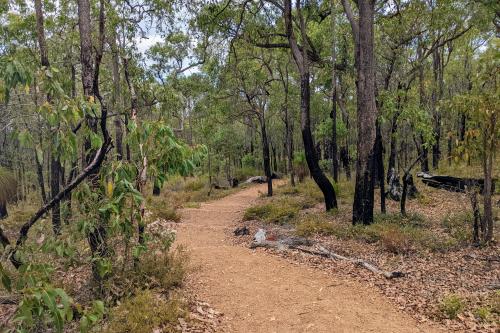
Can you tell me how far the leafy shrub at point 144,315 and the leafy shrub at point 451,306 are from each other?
139 inches

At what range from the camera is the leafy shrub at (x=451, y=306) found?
16.0ft

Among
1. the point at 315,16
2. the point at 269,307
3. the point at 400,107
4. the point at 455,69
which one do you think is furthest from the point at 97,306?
the point at 455,69

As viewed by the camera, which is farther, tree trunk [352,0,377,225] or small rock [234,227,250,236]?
small rock [234,227,250,236]

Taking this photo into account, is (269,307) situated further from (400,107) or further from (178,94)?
(400,107)

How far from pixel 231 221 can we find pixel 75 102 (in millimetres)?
9612

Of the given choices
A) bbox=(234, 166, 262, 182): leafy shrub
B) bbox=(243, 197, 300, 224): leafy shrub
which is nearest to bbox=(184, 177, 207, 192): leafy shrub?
bbox=(234, 166, 262, 182): leafy shrub

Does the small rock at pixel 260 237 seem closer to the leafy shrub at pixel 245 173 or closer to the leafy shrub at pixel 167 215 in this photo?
the leafy shrub at pixel 167 215

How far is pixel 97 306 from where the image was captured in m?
2.40

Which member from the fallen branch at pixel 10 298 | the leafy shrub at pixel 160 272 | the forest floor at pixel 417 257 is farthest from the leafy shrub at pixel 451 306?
the fallen branch at pixel 10 298

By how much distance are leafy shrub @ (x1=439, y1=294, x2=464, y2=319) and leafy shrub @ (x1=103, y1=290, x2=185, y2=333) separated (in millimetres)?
3530

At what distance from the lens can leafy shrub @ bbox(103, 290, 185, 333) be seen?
4.16 m

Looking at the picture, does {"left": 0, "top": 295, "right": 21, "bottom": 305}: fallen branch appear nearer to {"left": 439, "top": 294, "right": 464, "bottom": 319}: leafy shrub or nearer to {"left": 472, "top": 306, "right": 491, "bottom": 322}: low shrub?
{"left": 439, "top": 294, "right": 464, "bottom": 319}: leafy shrub

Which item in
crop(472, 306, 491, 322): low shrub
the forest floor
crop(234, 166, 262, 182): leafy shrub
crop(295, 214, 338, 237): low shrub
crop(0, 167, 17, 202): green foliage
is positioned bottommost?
crop(472, 306, 491, 322): low shrub

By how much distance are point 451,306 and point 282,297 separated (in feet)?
7.63
